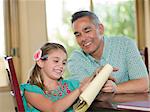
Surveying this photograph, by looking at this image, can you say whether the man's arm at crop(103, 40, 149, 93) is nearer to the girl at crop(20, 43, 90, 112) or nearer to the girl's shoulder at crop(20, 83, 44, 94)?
the girl at crop(20, 43, 90, 112)

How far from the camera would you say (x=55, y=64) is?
1.64m

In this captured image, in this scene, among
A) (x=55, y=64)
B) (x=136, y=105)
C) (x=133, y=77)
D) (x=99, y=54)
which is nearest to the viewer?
(x=136, y=105)

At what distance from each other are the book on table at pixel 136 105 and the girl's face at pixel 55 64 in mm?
444

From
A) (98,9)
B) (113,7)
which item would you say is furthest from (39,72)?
(113,7)

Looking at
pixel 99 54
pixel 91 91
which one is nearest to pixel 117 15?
pixel 99 54

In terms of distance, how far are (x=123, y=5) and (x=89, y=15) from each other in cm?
181

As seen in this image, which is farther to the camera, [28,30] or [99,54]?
[28,30]

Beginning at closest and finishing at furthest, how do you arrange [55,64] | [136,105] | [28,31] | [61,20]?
[136,105] → [55,64] → [28,31] → [61,20]

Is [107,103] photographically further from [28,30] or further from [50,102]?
[28,30]

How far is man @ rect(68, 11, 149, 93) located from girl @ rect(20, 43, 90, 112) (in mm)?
301

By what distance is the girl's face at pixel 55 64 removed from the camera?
64.4 inches

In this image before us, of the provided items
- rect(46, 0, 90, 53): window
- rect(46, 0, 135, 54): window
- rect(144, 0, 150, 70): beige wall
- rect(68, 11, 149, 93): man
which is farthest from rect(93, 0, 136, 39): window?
rect(68, 11, 149, 93): man

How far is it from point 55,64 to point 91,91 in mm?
401

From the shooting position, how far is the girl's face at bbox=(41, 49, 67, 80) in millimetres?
1635
